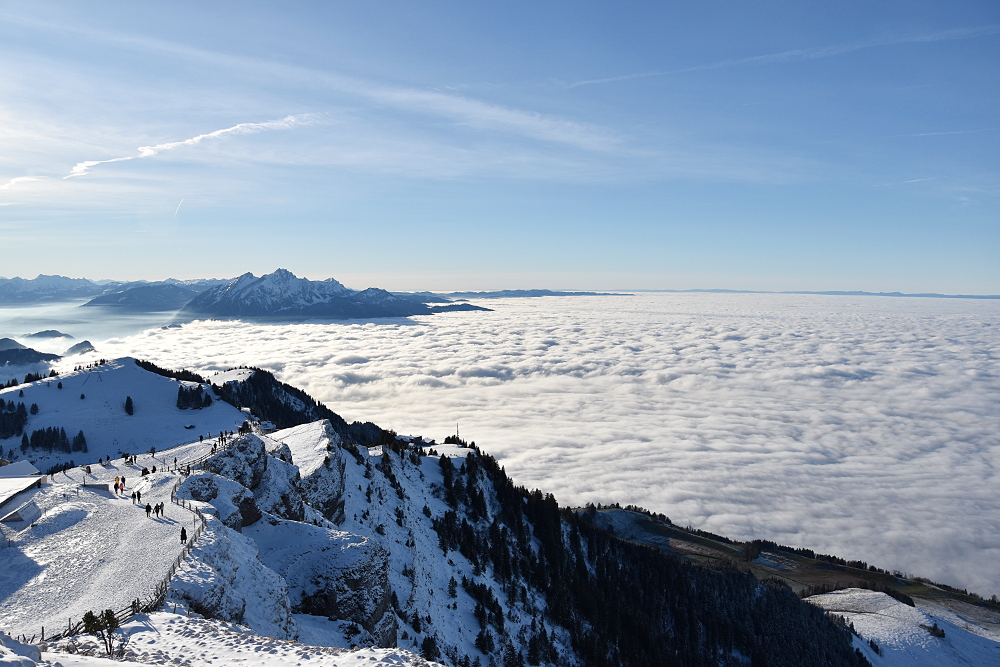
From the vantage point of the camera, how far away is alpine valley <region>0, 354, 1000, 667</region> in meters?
23.2

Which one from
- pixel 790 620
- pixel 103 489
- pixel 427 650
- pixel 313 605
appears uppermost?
pixel 103 489

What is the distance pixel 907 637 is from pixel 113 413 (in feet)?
660

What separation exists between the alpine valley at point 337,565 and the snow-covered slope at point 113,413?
1.85 ft

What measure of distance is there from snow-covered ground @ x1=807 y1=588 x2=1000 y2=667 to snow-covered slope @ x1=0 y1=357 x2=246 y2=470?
16288 cm

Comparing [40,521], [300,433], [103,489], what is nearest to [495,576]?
[300,433]

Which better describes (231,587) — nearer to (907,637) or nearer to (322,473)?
(322,473)

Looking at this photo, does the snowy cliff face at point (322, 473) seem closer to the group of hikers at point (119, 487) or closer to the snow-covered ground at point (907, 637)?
the group of hikers at point (119, 487)

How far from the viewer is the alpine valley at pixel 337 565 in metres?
23.2

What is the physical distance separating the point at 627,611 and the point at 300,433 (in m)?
70.3

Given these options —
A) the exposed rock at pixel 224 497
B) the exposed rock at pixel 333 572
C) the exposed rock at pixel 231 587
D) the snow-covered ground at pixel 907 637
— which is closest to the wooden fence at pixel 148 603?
the exposed rock at pixel 231 587

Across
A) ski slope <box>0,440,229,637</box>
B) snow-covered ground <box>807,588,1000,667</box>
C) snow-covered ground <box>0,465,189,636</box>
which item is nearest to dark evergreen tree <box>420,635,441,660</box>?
ski slope <box>0,440,229,637</box>

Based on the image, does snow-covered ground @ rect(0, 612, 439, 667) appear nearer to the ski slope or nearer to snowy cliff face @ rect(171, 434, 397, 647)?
the ski slope

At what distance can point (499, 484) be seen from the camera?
104938 mm

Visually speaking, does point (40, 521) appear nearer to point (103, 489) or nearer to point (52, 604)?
point (103, 489)
